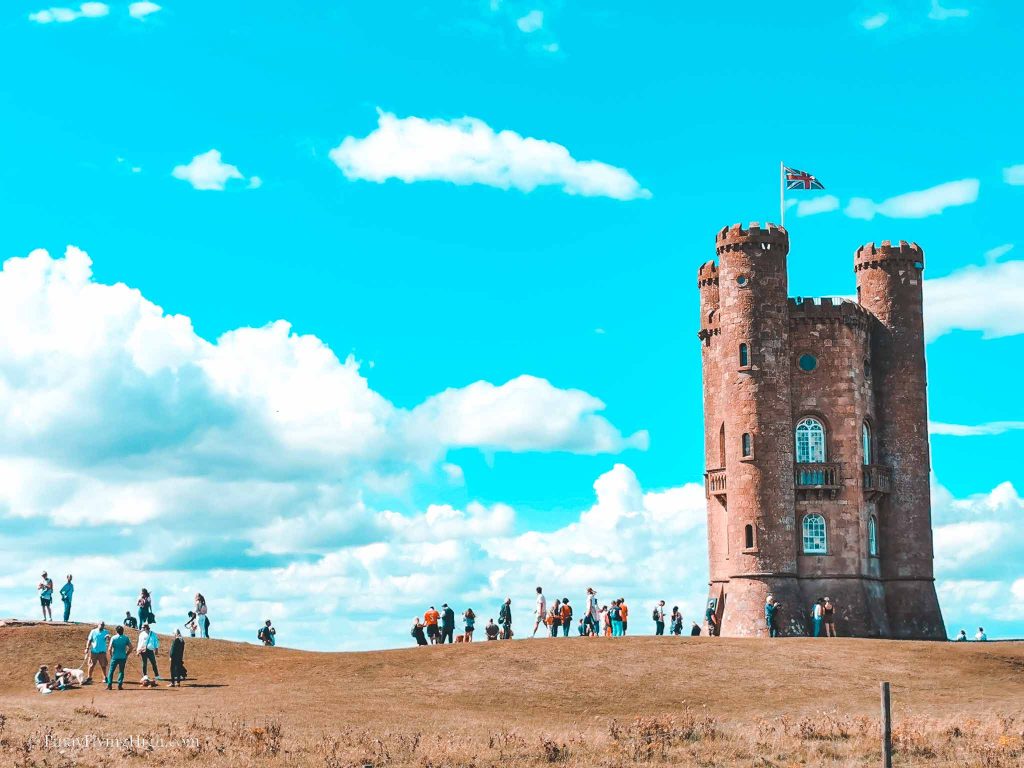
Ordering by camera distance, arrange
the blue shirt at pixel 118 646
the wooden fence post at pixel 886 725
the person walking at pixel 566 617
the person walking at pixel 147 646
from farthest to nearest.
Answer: the person walking at pixel 566 617 < the person walking at pixel 147 646 < the blue shirt at pixel 118 646 < the wooden fence post at pixel 886 725

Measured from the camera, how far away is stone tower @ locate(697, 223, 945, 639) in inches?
2504

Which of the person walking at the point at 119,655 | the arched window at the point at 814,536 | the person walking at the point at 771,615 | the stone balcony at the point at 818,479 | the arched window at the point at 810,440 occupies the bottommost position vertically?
the person walking at the point at 119,655

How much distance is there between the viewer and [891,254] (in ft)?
225

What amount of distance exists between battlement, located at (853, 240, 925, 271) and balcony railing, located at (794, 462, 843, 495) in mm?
10524

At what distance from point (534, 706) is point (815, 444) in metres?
28.0

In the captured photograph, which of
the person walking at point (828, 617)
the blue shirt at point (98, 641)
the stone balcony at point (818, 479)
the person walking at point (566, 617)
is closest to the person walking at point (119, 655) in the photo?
the blue shirt at point (98, 641)

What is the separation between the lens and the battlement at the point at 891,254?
68562 mm

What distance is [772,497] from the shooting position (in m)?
63.5

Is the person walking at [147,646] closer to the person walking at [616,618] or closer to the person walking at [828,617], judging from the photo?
the person walking at [616,618]

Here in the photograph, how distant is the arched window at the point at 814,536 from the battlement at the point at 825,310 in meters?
8.94

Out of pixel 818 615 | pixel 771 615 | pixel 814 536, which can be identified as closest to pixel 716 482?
pixel 814 536

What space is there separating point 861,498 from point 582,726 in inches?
1202

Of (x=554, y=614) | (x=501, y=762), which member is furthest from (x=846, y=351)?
(x=501, y=762)

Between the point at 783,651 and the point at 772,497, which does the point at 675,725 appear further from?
the point at 772,497
